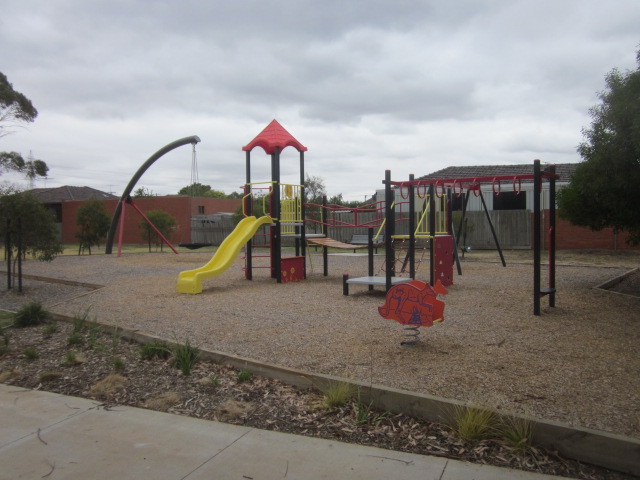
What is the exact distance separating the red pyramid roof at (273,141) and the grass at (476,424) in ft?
33.7

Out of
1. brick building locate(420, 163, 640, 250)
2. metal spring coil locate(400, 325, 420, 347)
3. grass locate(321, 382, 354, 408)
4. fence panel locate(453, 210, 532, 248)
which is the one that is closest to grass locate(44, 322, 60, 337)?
grass locate(321, 382, 354, 408)

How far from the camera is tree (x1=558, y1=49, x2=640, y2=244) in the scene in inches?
291

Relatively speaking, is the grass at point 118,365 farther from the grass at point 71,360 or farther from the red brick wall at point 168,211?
the red brick wall at point 168,211

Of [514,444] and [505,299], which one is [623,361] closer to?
[514,444]

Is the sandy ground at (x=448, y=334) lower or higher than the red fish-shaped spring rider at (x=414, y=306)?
lower

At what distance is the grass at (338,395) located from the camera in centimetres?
441

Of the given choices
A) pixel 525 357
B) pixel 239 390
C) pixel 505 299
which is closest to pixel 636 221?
pixel 505 299

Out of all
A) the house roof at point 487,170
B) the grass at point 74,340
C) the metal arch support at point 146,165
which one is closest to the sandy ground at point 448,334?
the grass at point 74,340

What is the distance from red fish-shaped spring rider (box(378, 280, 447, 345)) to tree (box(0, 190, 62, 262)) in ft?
28.1

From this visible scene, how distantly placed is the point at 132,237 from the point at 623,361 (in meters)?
38.2

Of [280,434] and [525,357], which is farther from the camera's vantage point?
[525,357]

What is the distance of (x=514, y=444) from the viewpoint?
12.0 ft

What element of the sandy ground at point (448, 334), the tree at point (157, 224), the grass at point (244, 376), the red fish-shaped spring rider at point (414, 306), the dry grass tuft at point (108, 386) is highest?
the tree at point (157, 224)

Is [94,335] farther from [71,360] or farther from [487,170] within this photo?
[487,170]
